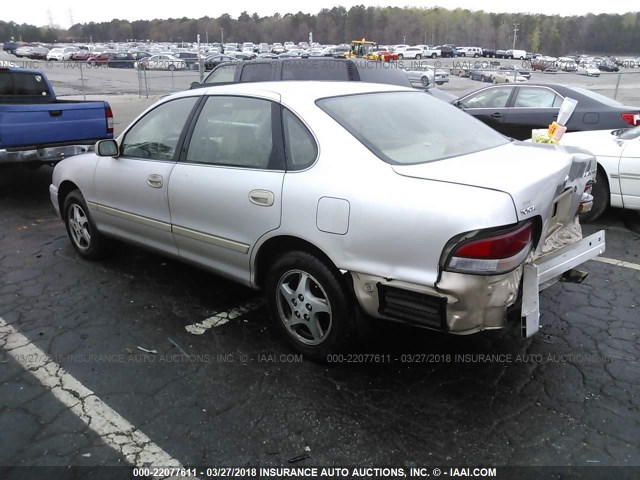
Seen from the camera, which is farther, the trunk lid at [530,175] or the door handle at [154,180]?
the door handle at [154,180]

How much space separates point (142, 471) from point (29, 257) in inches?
136

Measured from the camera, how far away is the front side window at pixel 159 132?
13.0 ft

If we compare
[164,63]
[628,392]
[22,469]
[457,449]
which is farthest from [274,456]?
[164,63]

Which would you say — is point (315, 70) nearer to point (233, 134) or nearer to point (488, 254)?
point (233, 134)

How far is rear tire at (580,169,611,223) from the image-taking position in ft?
19.3

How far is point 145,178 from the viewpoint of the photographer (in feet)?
13.2

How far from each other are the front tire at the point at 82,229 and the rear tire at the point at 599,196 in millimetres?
5137

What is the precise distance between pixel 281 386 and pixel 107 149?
2.47m

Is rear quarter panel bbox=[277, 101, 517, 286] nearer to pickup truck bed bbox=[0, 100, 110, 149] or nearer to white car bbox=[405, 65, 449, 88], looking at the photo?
pickup truck bed bbox=[0, 100, 110, 149]

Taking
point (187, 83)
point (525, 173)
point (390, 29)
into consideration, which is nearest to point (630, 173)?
point (525, 173)

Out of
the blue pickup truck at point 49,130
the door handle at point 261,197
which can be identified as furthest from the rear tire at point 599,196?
the blue pickup truck at point 49,130

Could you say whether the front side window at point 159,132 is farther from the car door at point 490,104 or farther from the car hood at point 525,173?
the car door at point 490,104

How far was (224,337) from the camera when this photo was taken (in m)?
3.60

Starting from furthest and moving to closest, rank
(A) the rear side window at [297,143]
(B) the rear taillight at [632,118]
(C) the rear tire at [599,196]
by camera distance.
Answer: (B) the rear taillight at [632,118]
(C) the rear tire at [599,196]
(A) the rear side window at [297,143]
